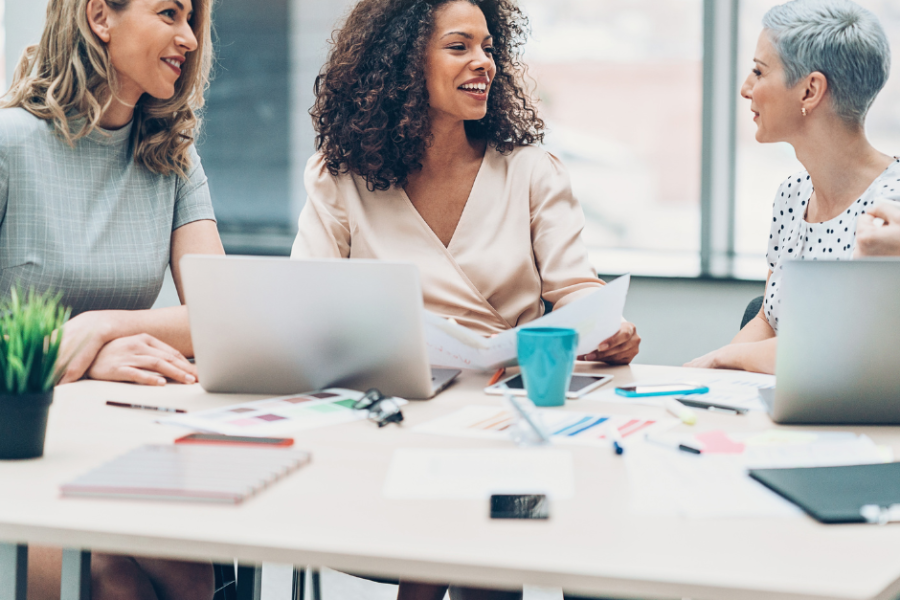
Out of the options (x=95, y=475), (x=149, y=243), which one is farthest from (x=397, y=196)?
(x=95, y=475)

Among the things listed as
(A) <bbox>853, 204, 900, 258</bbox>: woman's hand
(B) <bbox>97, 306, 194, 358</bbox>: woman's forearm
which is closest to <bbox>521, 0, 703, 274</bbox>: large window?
(A) <bbox>853, 204, 900, 258</bbox>: woman's hand

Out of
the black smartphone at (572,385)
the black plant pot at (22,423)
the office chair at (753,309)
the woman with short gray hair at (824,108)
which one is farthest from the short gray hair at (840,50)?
the black plant pot at (22,423)

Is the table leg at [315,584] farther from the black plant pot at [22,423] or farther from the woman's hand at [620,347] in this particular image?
the black plant pot at [22,423]

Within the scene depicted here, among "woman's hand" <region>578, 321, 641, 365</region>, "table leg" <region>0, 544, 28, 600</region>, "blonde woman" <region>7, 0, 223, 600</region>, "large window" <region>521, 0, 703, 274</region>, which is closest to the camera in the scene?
"table leg" <region>0, 544, 28, 600</region>

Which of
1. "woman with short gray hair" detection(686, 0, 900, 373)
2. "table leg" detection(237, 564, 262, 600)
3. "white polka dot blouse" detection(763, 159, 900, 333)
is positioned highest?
"woman with short gray hair" detection(686, 0, 900, 373)

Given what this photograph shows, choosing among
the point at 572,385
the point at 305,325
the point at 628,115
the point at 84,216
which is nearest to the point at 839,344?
the point at 572,385

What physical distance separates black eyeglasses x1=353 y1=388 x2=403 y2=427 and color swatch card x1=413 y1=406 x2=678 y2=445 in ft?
0.11

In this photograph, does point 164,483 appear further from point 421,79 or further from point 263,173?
point 263,173

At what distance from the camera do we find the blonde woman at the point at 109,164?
5.16 feet

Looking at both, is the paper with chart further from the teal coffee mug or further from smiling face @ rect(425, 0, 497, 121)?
smiling face @ rect(425, 0, 497, 121)

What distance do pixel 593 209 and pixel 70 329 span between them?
7.83ft

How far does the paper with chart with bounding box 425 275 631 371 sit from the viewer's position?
1219 mm

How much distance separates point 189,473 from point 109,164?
1.06 meters

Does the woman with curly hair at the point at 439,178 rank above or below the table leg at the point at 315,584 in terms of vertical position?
above
